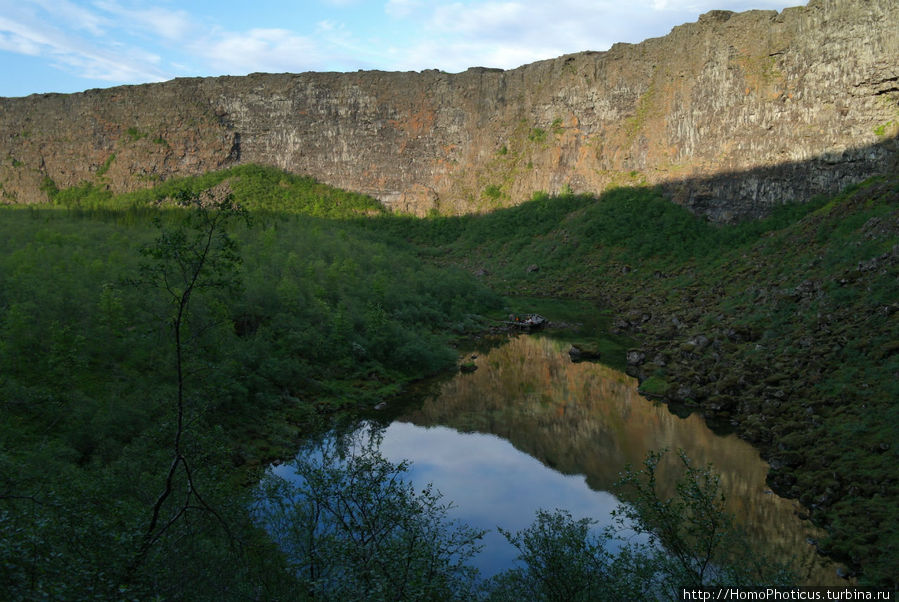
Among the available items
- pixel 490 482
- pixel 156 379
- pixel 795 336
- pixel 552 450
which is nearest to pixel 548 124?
pixel 795 336

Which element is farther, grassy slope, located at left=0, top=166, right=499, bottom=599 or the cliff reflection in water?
the cliff reflection in water

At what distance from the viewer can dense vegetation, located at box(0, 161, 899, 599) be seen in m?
7.13

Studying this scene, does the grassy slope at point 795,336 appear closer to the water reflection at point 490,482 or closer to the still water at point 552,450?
the still water at point 552,450

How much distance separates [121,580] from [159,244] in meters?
3.83

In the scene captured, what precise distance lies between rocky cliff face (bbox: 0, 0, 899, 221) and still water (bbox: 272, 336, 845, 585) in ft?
75.3

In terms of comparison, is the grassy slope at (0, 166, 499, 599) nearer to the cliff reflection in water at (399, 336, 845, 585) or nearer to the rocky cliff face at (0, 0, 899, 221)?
the cliff reflection in water at (399, 336, 845, 585)

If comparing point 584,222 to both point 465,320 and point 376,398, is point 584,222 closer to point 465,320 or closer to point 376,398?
point 465,320

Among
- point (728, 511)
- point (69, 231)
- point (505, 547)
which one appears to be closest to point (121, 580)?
point (505, 547)

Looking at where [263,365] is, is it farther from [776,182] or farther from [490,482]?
[776,182]

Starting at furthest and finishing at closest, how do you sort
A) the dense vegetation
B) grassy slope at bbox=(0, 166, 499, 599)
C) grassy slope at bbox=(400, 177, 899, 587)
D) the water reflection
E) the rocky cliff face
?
the rocky cliff face, the water reflection, grassy slope at bbox=(400, 177, 899, 587), the dense vegetation, grassy slope at bbox=(0, 166, 499, 599)

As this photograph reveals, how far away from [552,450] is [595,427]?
89.4 inches

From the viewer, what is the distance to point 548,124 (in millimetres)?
57812

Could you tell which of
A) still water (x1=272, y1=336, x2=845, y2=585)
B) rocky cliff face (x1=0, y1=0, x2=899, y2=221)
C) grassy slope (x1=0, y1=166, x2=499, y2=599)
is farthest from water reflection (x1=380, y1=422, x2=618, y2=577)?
rocky cliff face (x1=0, y1=0, x2=899, y2=221)

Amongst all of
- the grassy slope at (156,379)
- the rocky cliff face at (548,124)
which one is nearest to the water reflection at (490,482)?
the grassy slope at (156,379)
